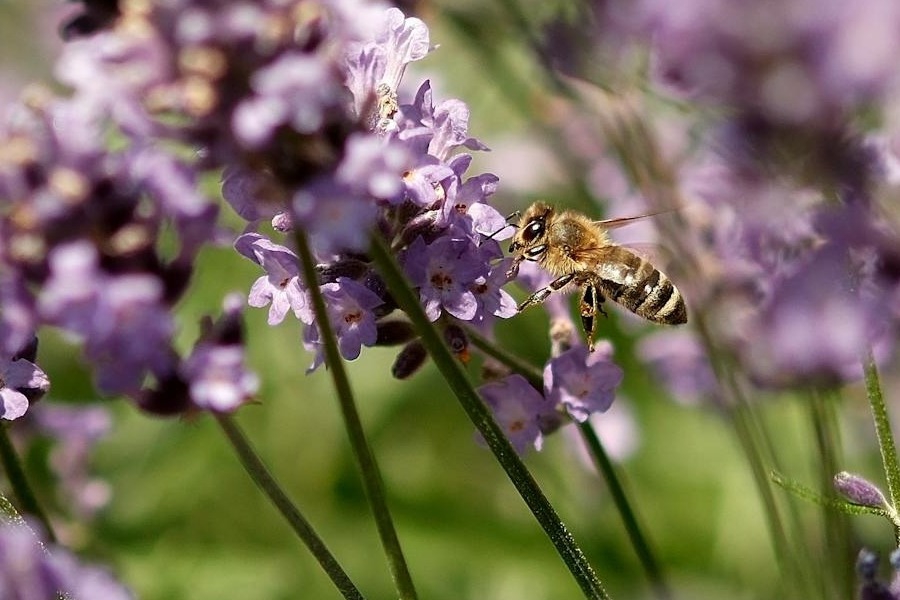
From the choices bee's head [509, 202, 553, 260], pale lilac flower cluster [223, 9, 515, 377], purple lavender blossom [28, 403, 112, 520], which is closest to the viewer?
pale lilac flower cluster [223, 9, 515, 377]

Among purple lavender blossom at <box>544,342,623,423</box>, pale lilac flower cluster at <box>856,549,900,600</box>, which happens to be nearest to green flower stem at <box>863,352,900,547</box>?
pale lilac flower cluster at <box>856,549,900,600</box>

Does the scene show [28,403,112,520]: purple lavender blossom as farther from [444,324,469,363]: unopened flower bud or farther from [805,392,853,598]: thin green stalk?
[805,392,853,598]: thin green stalk

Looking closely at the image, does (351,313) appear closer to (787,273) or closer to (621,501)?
(621,501)

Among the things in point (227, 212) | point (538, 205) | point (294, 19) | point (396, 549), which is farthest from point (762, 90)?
point (227, 212)

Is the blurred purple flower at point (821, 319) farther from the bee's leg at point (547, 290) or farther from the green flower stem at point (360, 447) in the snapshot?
the green flower stem at point (360, 447)

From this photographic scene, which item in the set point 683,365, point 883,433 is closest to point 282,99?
point 883,433

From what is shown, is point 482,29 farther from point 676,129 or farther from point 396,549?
point 396,549
